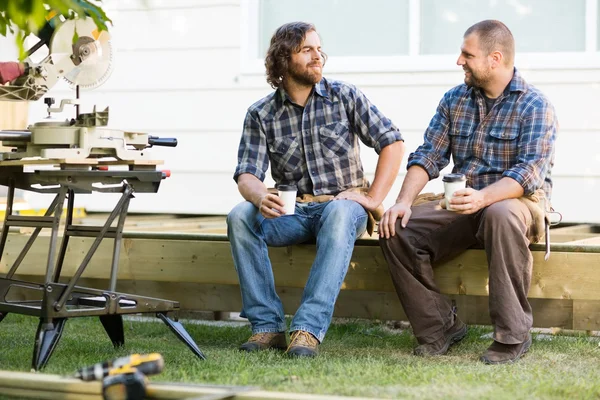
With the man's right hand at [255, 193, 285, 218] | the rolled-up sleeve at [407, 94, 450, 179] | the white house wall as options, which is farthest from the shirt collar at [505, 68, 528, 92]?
the white house wall

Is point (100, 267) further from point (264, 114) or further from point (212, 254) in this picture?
point (264, 114)

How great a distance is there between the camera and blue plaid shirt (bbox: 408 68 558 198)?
374 cm

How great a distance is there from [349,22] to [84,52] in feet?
7.13

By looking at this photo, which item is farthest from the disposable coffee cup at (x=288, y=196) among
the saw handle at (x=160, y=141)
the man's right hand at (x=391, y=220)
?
the saw handle at (x=160, y=141)

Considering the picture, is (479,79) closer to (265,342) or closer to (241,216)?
(241,216)

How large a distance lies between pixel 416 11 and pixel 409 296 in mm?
2059

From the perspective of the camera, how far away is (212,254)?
4.41m

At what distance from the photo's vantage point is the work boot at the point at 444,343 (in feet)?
12.5

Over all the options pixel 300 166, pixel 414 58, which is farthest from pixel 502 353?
pixel 414 58

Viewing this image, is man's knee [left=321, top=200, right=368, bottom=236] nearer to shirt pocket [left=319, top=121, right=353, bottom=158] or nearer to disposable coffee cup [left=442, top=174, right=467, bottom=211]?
shirt pocket [left=319, top=121, right=353, bottom=158]

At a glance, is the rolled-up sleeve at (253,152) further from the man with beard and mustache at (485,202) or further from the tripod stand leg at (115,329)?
the tripod stand leg at (115,329)

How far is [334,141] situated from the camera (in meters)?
4.07

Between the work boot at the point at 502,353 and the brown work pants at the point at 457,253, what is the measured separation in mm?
36

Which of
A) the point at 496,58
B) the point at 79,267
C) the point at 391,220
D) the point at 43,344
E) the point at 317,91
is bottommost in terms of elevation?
the point at 43,344
